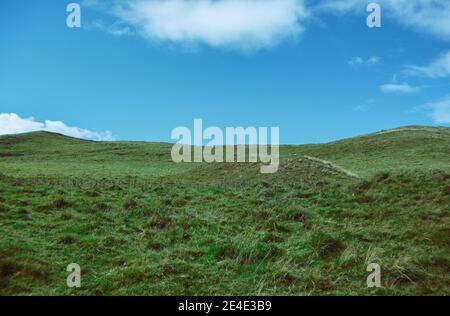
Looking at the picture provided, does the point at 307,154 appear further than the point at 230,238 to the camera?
Yes

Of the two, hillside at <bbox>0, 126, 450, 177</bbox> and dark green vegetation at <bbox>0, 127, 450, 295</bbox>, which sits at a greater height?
hillside at <bbox>0, 126, 450, 177</bbox>

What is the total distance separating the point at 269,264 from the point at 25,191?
1300 centimetres

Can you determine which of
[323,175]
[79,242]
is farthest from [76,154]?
[79,242]

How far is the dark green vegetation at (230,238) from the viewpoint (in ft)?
28.2

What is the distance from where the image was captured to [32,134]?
104 metres

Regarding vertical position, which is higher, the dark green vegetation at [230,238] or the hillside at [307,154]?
the hillside at [307,154]

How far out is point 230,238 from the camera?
448 inches

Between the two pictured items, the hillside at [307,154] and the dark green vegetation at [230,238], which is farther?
the hillside at [307,154]

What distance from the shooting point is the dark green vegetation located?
8602mm

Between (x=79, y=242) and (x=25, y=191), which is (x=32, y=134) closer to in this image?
(x=25, y=191)

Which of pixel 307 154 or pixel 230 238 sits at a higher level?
pixel 307 154

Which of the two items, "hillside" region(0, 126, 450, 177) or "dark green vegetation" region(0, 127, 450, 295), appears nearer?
"dark green vegetation" region(0, 127, 450, 295)
